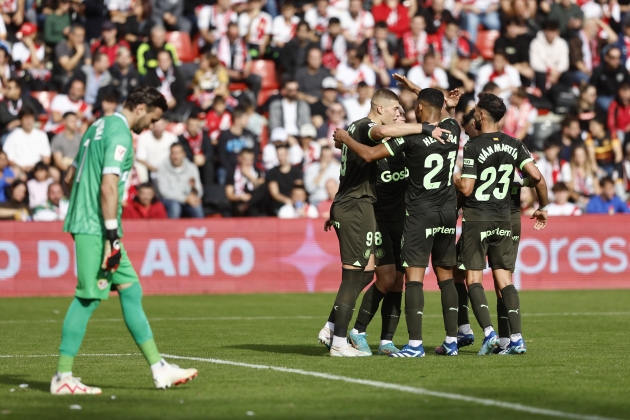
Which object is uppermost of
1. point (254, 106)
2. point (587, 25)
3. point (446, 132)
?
point (587, 25)

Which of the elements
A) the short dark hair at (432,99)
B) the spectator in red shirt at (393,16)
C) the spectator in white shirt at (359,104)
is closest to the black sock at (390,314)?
the short dark hair at (432,99)

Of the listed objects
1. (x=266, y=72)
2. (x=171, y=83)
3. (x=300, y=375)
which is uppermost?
(x=266, y=72)

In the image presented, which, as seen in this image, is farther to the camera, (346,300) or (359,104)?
(359,104)

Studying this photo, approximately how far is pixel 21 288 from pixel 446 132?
11.0 metres

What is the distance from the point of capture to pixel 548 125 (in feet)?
76.6

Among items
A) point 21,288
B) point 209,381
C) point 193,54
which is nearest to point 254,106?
point 193,54


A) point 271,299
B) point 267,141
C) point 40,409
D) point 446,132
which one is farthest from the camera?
point 267,141

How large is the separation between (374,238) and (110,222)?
10.7ft

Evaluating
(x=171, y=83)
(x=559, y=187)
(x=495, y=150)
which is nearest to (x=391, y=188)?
(x=495, y=150)

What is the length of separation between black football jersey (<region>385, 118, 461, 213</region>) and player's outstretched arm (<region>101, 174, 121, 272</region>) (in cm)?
319

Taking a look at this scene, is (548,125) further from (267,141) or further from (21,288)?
(21,288)

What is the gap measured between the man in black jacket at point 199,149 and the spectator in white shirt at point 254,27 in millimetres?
3189

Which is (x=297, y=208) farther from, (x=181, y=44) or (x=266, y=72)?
(x=181, y=44)

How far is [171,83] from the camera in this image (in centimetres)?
2244
